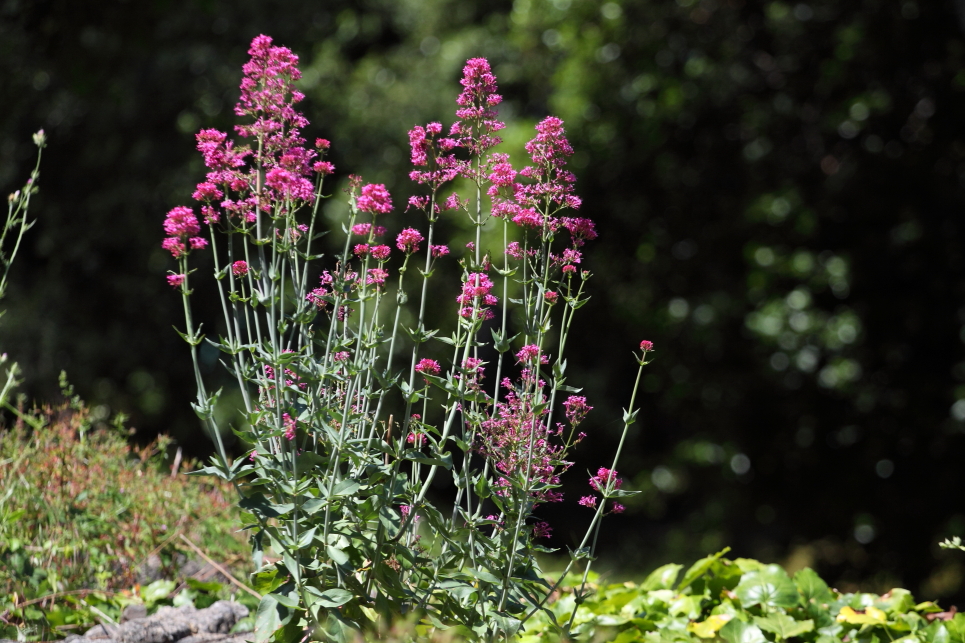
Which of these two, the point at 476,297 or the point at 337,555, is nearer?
the point at 337,555

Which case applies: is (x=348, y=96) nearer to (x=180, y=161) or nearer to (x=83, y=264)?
(x=180, y=161)

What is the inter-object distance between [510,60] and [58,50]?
4605 millimetres

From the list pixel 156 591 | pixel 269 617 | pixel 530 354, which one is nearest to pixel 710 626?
pixel 530 354

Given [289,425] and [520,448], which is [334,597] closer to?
[289,425]

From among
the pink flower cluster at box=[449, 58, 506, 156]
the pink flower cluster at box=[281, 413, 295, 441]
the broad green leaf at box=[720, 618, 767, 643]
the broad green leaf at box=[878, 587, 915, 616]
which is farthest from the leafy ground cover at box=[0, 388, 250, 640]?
the broad green leaf at box=[878, 587, 915, 616]

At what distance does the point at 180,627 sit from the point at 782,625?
6.03 ft

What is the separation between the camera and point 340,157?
10.6 meters

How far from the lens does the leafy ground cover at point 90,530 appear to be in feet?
9.55

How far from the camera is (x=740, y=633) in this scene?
8.85 feet

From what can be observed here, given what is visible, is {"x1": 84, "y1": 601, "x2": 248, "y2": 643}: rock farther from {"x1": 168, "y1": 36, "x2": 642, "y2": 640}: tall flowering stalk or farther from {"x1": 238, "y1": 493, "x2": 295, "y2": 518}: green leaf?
{"x1": 238, "y1": 493, "x2": 295, "y2": 518}: green leaf

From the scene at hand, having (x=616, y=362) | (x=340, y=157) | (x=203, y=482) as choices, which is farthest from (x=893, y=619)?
(x=340, y=157)

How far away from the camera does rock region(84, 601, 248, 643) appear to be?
2.67 meters

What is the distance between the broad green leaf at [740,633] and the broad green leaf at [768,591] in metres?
0.31

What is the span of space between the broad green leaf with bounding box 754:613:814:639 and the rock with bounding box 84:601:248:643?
1.59 metres
